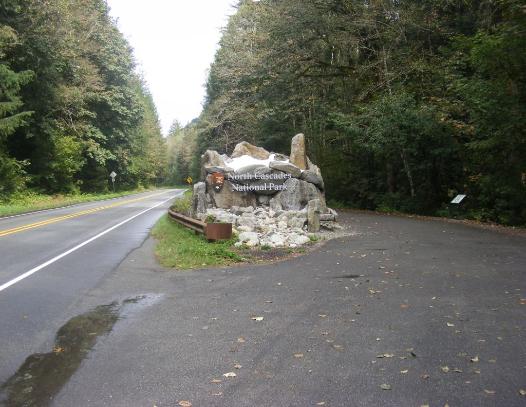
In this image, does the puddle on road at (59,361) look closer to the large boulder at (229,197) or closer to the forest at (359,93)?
the large boulder at (229,197)

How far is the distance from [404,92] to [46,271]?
17244mm

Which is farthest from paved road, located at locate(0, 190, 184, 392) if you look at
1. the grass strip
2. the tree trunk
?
the tree trunk

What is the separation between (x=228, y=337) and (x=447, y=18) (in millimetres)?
22030

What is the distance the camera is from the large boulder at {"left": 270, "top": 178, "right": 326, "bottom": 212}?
18.8 meters

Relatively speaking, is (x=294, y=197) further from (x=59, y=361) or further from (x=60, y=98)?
(x=60, y=98)

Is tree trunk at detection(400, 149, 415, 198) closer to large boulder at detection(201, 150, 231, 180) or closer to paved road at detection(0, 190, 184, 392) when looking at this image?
large boulder at detection(201, 150, 231, 180)

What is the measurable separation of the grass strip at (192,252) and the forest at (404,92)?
10370mm

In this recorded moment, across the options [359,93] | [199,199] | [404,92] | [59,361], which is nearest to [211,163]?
[199,199]

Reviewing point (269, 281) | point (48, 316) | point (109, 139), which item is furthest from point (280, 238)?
point (109, 139)

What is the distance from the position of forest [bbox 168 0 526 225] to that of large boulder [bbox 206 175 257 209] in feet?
22.8

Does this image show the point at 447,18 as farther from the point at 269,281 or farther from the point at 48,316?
the point at 48,316

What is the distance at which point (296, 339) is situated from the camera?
586 cm

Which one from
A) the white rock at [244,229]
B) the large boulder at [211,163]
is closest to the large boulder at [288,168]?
the large boulder at [211,163]

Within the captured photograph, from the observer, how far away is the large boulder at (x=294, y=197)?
18781 millimetres
